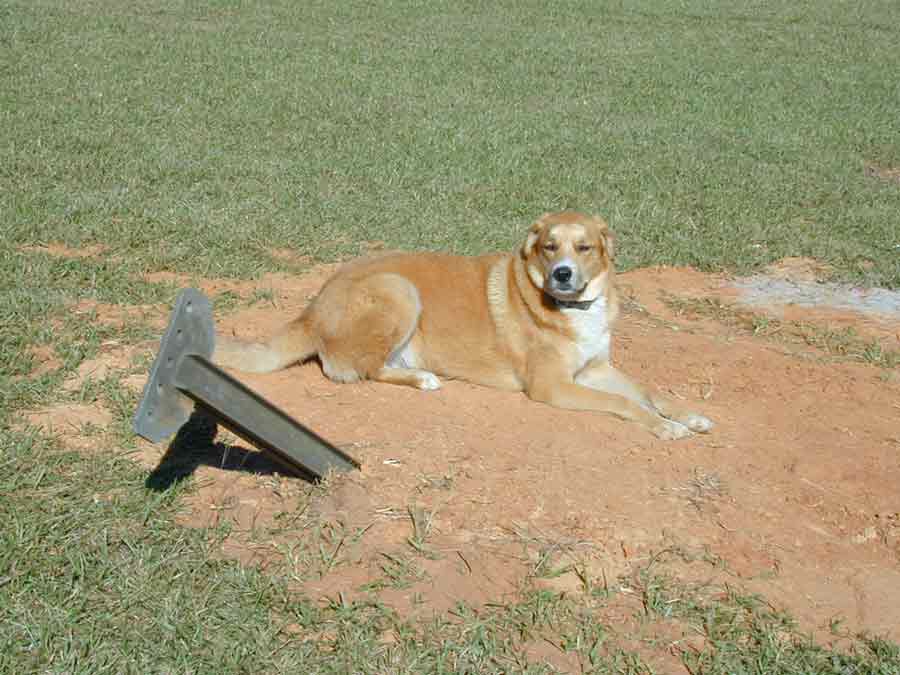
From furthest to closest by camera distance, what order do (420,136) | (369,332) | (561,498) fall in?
(420,136) < (369,332) < (561,498)

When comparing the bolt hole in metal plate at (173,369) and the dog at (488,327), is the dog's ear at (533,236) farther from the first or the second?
the bolt hole in metal plate at (173,369)

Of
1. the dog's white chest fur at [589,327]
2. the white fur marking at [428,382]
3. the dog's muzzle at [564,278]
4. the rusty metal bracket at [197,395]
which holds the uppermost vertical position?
the rusty metal bracket at [197,395]

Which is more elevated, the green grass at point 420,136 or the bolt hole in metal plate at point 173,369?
the bolt hole in metal plate at point 173,369

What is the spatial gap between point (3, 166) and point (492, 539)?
23.0 ft

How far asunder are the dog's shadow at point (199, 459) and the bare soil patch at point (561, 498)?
0.02 m

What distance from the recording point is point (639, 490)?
428 centimetres

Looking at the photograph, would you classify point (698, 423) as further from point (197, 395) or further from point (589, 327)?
point (197, 395)

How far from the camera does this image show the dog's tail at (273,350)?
530 centimetres

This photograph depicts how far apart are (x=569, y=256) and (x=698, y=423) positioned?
1064mm

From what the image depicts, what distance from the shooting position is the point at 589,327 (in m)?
5.52

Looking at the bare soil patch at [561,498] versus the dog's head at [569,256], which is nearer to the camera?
the bare soil patch at [561,498]

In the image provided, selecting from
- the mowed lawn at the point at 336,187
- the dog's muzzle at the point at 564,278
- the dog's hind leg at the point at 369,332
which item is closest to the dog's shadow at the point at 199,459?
the mowed lawn at the point at 336,187

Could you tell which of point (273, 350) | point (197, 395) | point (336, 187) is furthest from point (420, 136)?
point (197, 395)

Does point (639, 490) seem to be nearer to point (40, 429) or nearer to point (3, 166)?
point (40, 429)
